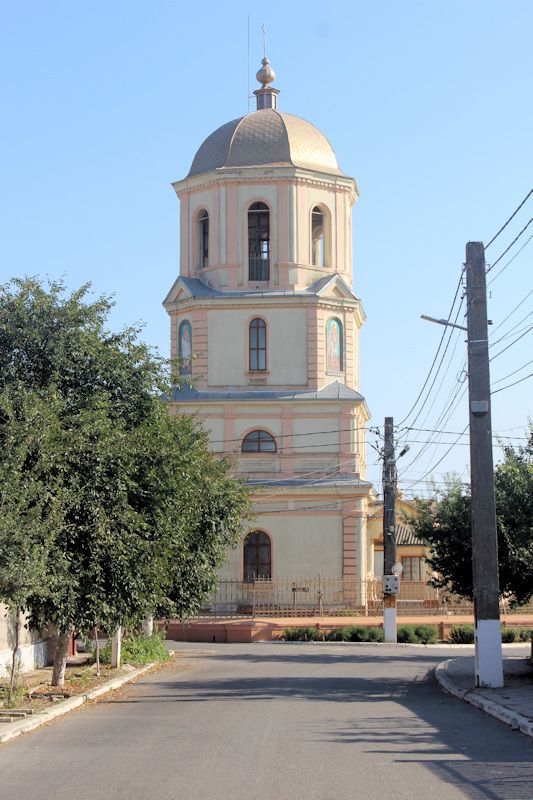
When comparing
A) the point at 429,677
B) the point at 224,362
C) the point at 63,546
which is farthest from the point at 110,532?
the point at 224,362

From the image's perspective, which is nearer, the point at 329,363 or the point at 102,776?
the point at 102,776

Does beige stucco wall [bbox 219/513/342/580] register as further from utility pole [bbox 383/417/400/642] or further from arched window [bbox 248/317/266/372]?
utility pole [bbox 383/417/400/642]

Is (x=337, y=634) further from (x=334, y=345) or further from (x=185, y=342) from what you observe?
(x=185, y=342)

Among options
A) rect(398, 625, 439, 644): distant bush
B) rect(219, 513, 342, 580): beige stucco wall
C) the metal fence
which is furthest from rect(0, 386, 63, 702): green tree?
rect(219, 513, 342, 580): beige stucco wall

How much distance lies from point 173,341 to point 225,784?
39.7 meters

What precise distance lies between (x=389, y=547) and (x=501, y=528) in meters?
16.2

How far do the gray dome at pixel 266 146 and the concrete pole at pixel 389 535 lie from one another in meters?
14.3

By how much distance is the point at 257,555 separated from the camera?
47.8 meters

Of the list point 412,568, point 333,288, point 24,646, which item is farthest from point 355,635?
point 412,568

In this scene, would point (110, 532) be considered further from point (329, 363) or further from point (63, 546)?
point (329, 363)

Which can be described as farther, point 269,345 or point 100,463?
point 269,345

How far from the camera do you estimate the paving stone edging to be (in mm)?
15430

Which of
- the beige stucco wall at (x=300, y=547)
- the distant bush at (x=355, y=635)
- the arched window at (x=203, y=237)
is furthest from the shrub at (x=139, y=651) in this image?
the arched window at (x=203, y=237)

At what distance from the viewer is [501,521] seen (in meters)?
23.8
